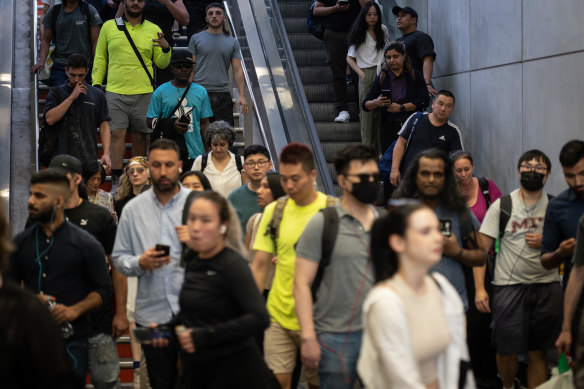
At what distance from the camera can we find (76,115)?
945 cm

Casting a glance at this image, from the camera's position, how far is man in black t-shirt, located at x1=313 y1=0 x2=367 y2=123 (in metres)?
12.0

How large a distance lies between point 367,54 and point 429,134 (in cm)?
272

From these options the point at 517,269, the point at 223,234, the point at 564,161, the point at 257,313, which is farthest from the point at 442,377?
the point at 517,269

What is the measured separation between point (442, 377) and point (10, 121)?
687 cm

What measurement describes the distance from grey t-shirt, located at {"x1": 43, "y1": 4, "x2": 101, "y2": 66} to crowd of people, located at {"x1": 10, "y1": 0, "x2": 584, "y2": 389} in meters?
1.88

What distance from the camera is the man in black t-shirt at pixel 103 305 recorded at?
19.7 feet

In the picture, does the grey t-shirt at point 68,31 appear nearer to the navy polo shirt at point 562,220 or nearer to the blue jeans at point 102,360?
the blue jeans at point 102,360

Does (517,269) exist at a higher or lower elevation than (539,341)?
higher

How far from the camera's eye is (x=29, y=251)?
18.3 feet

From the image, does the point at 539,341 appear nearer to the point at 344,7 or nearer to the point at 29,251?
the point at 29,251

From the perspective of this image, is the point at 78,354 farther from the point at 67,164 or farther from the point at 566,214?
the point at 566,214


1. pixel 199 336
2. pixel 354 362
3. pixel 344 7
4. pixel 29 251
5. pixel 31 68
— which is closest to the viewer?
pixel 199 336

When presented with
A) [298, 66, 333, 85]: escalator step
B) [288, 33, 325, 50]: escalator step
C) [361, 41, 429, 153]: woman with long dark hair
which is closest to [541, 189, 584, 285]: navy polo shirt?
[361, 41, 429, 153]: woman with long dark hair

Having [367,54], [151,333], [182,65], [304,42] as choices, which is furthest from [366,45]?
[151,333]
